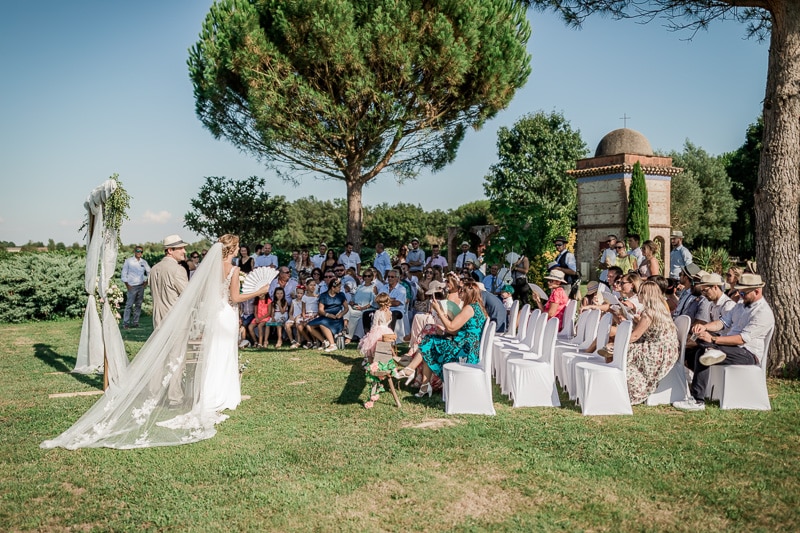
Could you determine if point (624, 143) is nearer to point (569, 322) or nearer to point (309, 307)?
point (309, 307)

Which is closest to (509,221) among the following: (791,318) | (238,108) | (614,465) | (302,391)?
(791,318)

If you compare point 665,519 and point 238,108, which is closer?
point 665,519

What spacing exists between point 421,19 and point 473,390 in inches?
566

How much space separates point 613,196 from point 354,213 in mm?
11604

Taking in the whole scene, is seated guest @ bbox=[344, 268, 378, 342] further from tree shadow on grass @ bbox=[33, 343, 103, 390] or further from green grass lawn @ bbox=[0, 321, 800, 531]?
green grass lawn @ bbox=[0, 321, 800, 531]

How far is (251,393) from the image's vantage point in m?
7.15

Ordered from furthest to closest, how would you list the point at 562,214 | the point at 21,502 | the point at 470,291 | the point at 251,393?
the point at 562,214 < the point at 251,393 < the point at 470,291 < the point at 21,502

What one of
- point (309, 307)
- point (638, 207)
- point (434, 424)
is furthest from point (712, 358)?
point (638, 207)

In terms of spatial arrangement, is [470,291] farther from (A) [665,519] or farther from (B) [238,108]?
(B) [238,108]

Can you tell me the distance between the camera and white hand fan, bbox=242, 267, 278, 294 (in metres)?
7.62

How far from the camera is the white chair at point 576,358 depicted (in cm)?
659

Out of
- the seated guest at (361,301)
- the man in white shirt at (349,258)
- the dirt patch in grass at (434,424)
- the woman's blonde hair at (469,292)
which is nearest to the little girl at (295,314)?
the seated guest at (361,301)

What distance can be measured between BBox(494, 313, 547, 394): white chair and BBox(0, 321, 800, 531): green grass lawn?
0.62m

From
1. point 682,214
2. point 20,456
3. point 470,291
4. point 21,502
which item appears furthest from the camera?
point 682,214
